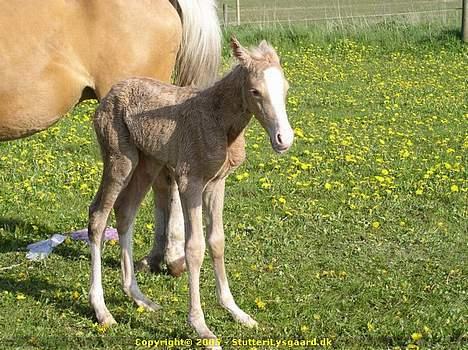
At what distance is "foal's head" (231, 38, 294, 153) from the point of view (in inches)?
159

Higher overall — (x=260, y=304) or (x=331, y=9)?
(x=260, y=304)

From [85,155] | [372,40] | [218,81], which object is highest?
[218,81]

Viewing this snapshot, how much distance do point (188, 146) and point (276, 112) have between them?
2.42 ft

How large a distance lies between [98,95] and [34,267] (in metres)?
1.45

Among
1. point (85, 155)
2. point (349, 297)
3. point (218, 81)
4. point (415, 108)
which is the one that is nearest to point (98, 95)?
point (218, 81)

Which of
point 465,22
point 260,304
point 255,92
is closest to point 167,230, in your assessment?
point 260,304

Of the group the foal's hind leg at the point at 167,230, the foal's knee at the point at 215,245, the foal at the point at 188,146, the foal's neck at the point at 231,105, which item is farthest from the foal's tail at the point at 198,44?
the foal's knee at the point at 215,245

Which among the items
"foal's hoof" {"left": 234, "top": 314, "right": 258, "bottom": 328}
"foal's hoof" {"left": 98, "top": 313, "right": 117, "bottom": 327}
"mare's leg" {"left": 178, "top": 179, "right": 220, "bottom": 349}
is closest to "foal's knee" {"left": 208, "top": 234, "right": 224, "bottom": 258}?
"mare's leg" {"left": 178, "top": 179, "right": 220, "bottom": 349}

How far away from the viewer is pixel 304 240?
6.50 metres

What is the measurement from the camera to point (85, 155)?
9.43m

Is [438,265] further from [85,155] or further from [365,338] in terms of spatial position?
[85,155]

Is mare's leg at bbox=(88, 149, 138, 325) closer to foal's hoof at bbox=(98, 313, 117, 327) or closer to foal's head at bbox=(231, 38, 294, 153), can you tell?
foal's hoof at bbox=(98, 313, 117, 327)

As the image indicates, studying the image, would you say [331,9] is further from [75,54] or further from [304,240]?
[75,54]

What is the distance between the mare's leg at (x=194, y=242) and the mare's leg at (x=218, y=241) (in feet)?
0.75
